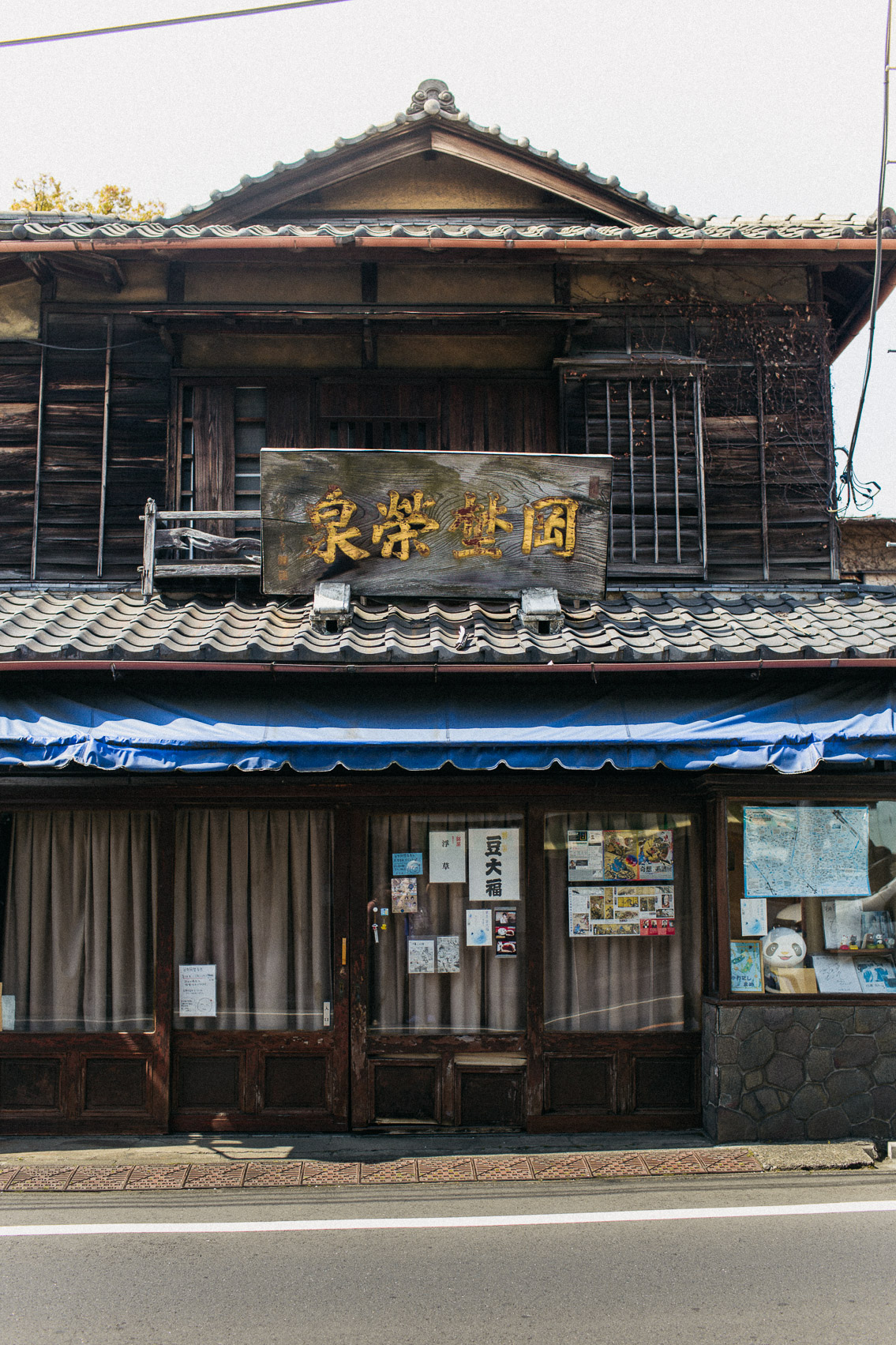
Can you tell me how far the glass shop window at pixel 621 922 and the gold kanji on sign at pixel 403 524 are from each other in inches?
103

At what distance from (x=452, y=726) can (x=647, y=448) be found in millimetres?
4216

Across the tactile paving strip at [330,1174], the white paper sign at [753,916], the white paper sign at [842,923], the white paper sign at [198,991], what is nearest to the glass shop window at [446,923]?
the tactile paving strip at [330,1174]

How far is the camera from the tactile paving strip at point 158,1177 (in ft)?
23.3

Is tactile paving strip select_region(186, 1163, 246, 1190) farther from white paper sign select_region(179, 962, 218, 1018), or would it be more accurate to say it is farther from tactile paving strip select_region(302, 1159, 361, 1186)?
white paper sign select_region(179, 962, 218, 1018)

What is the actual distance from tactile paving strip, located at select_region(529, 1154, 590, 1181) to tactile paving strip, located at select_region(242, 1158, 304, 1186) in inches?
67.4

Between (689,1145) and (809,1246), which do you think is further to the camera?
(689,1145)

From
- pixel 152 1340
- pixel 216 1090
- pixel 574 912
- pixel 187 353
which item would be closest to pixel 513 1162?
pixel 574 912

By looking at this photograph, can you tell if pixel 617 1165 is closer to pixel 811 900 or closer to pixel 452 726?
pixel 811 900

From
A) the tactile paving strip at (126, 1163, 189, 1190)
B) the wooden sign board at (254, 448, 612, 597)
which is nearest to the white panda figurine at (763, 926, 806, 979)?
the wooden sign board at (254, 448, 612, 597)

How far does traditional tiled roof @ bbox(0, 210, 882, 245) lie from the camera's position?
9273 mm

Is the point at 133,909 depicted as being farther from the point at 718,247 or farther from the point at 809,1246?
the point at 718,247

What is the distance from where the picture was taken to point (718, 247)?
9.52 meters

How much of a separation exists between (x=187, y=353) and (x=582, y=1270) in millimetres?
8638

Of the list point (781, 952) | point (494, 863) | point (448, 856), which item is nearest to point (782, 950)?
point (781, 952)
